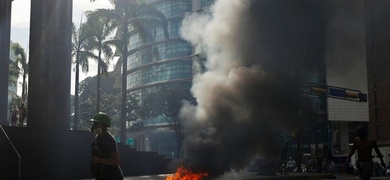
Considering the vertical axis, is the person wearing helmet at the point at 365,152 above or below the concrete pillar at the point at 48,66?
below

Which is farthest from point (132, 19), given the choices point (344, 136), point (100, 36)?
point (344, 136)

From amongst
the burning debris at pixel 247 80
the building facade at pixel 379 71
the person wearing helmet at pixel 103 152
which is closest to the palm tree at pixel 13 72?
the building facade at pixel 379 71

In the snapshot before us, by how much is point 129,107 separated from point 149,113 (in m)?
4.94

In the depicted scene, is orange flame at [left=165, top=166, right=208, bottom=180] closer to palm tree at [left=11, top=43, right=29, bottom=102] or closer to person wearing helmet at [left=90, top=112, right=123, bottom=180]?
person wearing helmet at [left=90, top=112, right=123, bottom=180]

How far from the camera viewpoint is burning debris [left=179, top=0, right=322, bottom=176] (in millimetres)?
14820

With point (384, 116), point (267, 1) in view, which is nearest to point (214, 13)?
point (267, 1)

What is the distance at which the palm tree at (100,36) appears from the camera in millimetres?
36938

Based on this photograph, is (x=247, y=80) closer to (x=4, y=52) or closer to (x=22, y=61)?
(x=4, y=52)

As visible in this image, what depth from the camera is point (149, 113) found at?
5247 centimetres

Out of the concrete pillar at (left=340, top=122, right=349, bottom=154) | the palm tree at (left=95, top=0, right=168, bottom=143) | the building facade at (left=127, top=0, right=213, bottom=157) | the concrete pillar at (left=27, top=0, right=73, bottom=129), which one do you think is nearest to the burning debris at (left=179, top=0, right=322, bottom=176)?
the concrete pillar at (left=27, top=0, right=73, bottom=129)

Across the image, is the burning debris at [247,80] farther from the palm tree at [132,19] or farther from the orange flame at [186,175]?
the palm tree at [132,19]

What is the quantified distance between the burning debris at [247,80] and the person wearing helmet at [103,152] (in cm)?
806

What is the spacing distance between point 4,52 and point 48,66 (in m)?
6.58

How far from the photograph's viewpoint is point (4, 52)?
30.0 metres
